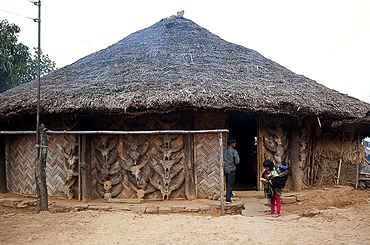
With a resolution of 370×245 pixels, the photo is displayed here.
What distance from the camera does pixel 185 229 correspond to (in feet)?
12.5

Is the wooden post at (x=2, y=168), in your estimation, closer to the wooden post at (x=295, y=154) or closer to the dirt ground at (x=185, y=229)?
the dirt ground at (x=185, y=229)

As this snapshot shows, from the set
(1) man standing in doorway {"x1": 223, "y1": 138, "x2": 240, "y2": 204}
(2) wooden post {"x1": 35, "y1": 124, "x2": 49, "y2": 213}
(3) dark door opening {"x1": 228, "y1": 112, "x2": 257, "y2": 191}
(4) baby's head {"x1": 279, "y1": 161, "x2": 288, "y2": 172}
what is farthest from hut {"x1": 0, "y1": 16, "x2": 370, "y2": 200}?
(3) dark door opening {"x1": 228, "y1": 112, "x2": 257, "y2": 191}

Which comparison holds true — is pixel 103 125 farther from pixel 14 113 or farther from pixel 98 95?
pixel 14 113

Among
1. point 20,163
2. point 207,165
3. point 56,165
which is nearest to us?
point 207,165

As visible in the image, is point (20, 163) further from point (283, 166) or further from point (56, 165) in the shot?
point (283, 166)

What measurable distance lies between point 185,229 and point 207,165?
254 centimetres

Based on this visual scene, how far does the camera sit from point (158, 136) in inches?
250

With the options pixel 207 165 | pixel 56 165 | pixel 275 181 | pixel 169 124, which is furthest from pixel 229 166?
pixel 56 165

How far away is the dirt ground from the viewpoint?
3.32 meters

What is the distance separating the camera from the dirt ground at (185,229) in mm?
3324

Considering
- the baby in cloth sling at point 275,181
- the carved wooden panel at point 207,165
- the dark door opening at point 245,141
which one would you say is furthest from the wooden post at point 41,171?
the dark door opening at point 245,141

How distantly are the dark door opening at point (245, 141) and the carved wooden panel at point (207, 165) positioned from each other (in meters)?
3.86

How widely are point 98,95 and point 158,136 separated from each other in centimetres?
156

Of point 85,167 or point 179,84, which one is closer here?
point 179,84
